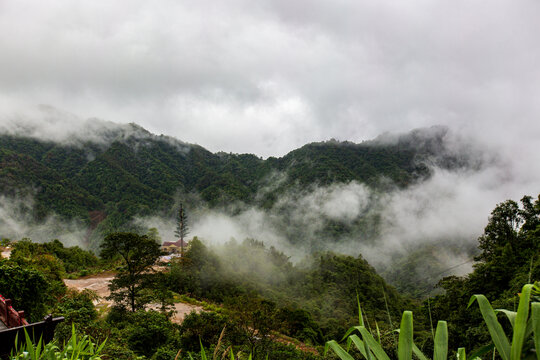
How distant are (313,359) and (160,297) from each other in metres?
8.83

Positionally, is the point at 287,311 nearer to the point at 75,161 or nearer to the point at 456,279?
the point at 456,279

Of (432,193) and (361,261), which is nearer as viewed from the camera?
(361,261)

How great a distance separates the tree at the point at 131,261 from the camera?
15266mm

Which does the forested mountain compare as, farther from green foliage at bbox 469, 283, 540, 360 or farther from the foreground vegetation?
green foliage at bbox 469, 283, 540, 360

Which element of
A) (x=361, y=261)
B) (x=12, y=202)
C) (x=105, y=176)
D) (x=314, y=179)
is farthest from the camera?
(x=314, y=179)

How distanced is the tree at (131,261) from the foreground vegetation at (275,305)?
95 mm

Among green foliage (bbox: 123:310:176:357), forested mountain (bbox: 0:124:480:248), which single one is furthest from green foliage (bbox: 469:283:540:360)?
forested mountain (bbox: 0:124:480:248)

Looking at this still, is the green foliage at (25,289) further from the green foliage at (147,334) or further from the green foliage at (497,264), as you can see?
the green foliage at (497,264)

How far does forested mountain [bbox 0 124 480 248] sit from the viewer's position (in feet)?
244

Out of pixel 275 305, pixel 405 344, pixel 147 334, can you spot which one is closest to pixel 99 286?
pixel 275 305

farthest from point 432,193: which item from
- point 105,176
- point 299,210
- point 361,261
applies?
point 105,176

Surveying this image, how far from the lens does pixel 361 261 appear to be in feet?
156

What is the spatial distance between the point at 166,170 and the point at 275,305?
93.3 metres

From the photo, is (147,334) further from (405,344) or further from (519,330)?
(519,330)
